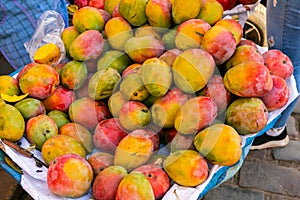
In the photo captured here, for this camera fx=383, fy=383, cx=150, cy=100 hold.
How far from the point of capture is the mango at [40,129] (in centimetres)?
122

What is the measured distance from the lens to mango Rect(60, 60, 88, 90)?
1333mm

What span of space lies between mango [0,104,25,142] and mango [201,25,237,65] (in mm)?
640

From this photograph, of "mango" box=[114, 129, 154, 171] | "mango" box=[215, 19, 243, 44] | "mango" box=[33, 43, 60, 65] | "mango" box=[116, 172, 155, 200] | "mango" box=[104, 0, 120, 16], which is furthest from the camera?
"mango" box=[104, 0, 120, 16]

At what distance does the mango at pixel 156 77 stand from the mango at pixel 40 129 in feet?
1.10

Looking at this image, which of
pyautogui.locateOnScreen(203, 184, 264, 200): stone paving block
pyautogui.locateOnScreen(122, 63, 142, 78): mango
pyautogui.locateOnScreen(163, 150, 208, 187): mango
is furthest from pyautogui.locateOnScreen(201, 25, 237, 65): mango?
pyautogui.locateOnScreen(203, 184, 264, 200): stone paving block

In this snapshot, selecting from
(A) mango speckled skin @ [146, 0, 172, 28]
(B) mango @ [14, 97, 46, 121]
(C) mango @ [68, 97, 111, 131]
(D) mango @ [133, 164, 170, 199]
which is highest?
(A) mango speckled skin @ [146, 0, 172, 28]

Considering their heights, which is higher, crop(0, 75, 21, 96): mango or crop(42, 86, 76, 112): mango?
crop(0, 75, 21, 96): mango

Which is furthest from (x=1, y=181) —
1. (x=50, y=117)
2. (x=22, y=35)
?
(x=50, y=117)

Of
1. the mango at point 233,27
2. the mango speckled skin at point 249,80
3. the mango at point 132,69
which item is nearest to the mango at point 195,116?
the mango speckled skin at point 249,80

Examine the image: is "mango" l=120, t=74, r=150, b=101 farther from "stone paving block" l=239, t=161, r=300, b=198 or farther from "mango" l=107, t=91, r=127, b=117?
"stone paving block" l=239, t=161, r=300, b=198

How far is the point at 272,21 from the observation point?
1.67 meters

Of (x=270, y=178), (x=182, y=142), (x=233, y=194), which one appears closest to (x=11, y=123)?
(x=182, y=142)

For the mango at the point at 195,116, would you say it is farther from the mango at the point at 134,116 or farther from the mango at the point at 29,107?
the mango at the point at 29,107

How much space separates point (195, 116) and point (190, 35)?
296 mm
